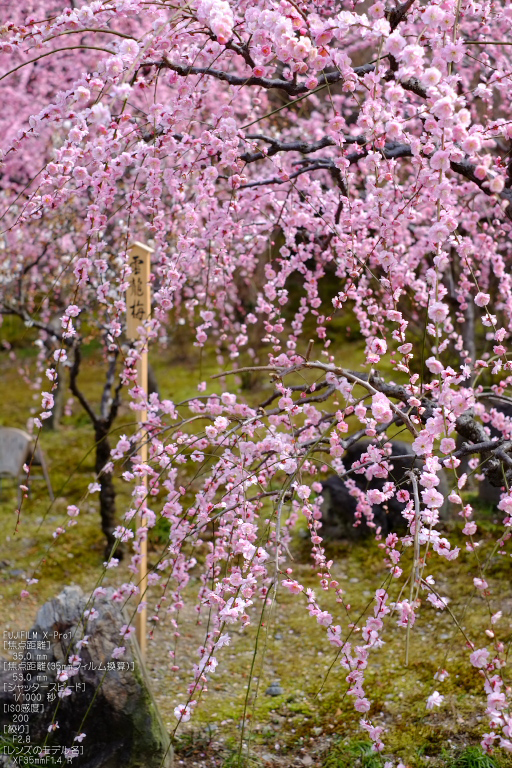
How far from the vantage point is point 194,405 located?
272cm

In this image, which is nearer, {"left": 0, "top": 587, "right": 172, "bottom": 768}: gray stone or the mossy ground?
{"left": 0, "top": 587, "right": 172, "bottom": 768}: gray stone

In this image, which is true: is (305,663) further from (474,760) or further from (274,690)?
(474,760)

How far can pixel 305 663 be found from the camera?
13.1 feet

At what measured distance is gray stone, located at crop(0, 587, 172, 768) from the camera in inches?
112

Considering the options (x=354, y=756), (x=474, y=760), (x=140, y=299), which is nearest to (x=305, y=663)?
(x=354, y=756)

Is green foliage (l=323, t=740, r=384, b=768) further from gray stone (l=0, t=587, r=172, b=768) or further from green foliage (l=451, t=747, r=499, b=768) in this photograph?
gray stone (l=0, t=587, r=172, b=768)

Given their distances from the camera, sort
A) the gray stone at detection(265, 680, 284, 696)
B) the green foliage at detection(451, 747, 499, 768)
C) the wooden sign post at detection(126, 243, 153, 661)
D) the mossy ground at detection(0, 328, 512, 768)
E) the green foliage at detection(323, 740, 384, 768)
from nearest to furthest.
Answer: the green foliage at detection(451, 747, 499, 768) < the green foliage at detection(323, 740, 384, 768) < the mossy ground at detection(0, 328, 512, 768) < the gray stone at detection(265, 680, 284, 696) < the wooden sign post at detection(126, 243, 153, 661)

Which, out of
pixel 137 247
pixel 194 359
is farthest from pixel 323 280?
pixel 137 247

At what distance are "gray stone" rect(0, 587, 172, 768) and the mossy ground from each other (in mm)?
287

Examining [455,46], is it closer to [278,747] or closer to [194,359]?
[278,747]

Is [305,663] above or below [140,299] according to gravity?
below

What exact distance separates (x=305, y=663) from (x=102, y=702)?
1479mm

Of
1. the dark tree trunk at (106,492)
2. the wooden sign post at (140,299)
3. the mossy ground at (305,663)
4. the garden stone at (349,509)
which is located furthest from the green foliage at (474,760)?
the dark tree trunk at (106,492)

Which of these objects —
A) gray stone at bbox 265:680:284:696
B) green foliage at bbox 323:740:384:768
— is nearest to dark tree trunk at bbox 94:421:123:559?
gray stone at bbox 265:680:284:696
